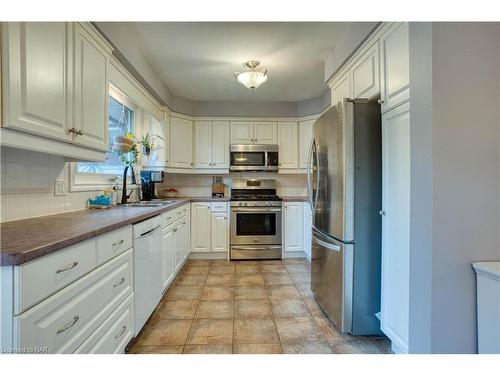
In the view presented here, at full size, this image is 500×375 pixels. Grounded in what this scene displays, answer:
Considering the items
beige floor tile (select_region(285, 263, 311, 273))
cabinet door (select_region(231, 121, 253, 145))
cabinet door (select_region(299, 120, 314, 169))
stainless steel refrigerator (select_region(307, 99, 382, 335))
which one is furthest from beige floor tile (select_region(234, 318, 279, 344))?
cabinet door (select_region(231, 121, 253, 145))

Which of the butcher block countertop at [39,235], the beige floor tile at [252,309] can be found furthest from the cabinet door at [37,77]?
the beige floor tile at [252,309]

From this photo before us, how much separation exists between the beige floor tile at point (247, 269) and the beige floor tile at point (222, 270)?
81 millimetres

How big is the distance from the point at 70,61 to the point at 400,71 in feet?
6.18

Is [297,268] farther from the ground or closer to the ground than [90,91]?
closer to the ground

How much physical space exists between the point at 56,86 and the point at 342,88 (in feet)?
7.03

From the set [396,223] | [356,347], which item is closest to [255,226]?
[356,347]

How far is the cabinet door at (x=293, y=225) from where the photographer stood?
3.66 metres

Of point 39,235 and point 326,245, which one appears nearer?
point 39,235

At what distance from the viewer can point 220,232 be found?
3.58 meters

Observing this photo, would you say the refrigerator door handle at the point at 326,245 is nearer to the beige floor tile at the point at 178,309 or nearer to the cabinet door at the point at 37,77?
the beige floor tile at the point at 178,309

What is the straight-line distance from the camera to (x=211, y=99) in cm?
375

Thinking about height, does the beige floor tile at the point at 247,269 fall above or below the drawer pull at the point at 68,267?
below

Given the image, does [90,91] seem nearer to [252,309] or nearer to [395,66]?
[395,66]

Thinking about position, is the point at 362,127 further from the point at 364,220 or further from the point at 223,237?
the point at 223,237
